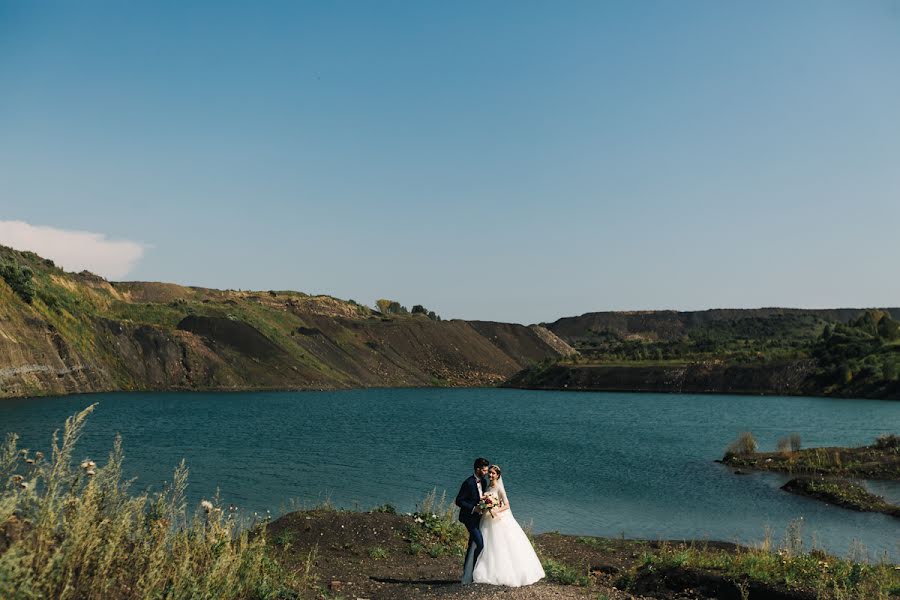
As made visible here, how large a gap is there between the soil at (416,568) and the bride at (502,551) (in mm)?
215

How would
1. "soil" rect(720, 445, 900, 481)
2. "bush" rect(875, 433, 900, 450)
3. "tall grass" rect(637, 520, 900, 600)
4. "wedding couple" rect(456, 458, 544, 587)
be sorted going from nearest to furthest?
Result: "tall grass" rect(637, 520, 900, 600)
"wedding couple" rect(456, 458, 544, 587)
"soil" rect(720, 445, 900, 481)
"bush" rect(875, 433, 900, 450)

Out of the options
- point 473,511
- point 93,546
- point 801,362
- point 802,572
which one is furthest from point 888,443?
point 801,362

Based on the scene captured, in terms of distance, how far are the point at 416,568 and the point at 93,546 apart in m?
9.20

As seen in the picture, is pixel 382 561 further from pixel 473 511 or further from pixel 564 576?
pixel 564 576

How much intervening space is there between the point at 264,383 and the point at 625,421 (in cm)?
5565

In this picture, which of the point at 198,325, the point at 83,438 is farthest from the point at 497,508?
the point at 198,325

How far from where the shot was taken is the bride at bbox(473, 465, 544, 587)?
1293cm

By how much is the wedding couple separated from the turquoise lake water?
382 inches

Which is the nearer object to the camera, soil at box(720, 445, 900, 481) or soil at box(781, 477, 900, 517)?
soil at box(781, 477, 900, 517)

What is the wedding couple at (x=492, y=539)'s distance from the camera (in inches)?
511

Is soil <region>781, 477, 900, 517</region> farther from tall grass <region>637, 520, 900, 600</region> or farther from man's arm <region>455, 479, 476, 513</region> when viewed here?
man's arm <region>455, 479, 476, 513</region>

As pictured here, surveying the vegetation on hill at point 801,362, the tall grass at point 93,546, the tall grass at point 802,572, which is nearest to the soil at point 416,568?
the tall grass at point 802,572

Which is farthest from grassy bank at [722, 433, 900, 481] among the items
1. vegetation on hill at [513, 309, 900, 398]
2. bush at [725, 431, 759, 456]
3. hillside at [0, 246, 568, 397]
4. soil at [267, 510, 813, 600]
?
hillside at [0, 246, 568, 397]

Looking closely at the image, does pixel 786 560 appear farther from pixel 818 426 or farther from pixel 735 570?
pixel 818 426
